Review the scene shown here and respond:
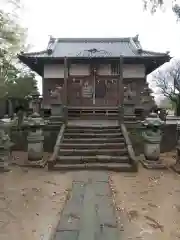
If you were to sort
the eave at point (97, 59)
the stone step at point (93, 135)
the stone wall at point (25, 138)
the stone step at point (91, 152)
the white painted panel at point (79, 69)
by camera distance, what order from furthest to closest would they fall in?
the white painted panel at point (79, 69) < the eave at point (97, 59) < the stone wall at point (25, 138) < the stone step at point (93, 135) < the stone step at point (91, 152)

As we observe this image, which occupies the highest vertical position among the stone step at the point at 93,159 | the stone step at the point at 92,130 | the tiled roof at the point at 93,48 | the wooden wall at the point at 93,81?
the tiled roof at the point at 93,48

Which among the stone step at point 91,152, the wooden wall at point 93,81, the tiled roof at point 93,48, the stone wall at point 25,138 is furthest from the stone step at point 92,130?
the tiled roof at point 93,48

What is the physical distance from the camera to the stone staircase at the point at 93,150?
8922 millimetres

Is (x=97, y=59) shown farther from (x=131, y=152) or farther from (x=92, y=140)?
(x=131, y=152)

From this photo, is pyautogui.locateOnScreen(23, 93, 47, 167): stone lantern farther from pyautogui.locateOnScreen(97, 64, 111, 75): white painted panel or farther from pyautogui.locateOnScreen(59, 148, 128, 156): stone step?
pyautogui.locateOnScreen(97, 64, 111, 75): white painted panel

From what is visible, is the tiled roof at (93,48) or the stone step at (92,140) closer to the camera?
the stone step at (92,140)

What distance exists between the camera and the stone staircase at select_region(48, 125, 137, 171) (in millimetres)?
8922

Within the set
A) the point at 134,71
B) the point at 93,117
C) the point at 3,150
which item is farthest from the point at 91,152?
the point at 134,71

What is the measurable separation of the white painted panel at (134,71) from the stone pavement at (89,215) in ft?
34.0

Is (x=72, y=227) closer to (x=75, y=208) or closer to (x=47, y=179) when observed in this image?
(x=75, y=208)

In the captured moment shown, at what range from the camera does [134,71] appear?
1659 centimetres

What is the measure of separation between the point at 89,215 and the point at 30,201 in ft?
4.97

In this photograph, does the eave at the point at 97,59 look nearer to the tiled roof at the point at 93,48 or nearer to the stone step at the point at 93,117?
the tiled roof at the point at 93,48

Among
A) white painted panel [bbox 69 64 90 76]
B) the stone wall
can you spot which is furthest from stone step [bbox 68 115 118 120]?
white painted panel [bbox 69 64 90 76]
